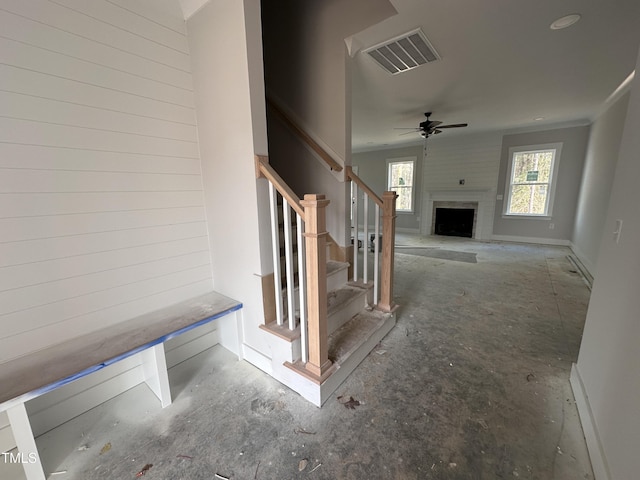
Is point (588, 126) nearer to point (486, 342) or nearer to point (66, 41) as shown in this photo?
point (486, 342)

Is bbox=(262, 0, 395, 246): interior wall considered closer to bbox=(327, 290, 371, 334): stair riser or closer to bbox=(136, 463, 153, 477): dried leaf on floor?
bbox=(327, 290, 371, 334): stair riser

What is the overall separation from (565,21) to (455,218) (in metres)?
5.42

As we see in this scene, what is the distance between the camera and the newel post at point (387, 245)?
85.2 inches

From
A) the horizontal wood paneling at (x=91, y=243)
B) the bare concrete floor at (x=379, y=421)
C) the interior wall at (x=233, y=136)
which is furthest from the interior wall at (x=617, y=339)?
the horizontal wood paneling at (x=91, y=243)

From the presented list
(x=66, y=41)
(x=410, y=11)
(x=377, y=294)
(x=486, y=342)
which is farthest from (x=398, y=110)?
(x=66, y=41)

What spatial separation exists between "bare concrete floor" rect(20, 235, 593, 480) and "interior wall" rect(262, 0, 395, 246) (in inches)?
53.6

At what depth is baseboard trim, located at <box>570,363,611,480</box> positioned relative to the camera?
3.72 feet

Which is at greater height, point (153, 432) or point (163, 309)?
point (163, 309)

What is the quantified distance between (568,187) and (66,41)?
8001 millimetres

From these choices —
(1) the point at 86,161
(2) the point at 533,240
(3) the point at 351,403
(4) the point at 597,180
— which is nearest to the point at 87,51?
(1) the point at 86,161

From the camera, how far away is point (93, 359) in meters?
1.39

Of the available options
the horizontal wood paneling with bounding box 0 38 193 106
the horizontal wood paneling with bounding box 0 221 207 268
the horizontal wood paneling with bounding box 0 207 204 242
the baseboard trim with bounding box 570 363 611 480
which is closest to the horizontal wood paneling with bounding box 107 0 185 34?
the horizontal wood paneling with bounding box 0 38 193 106

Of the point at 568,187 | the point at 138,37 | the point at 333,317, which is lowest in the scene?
the point at 333,317

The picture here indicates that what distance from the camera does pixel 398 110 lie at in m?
4.41
